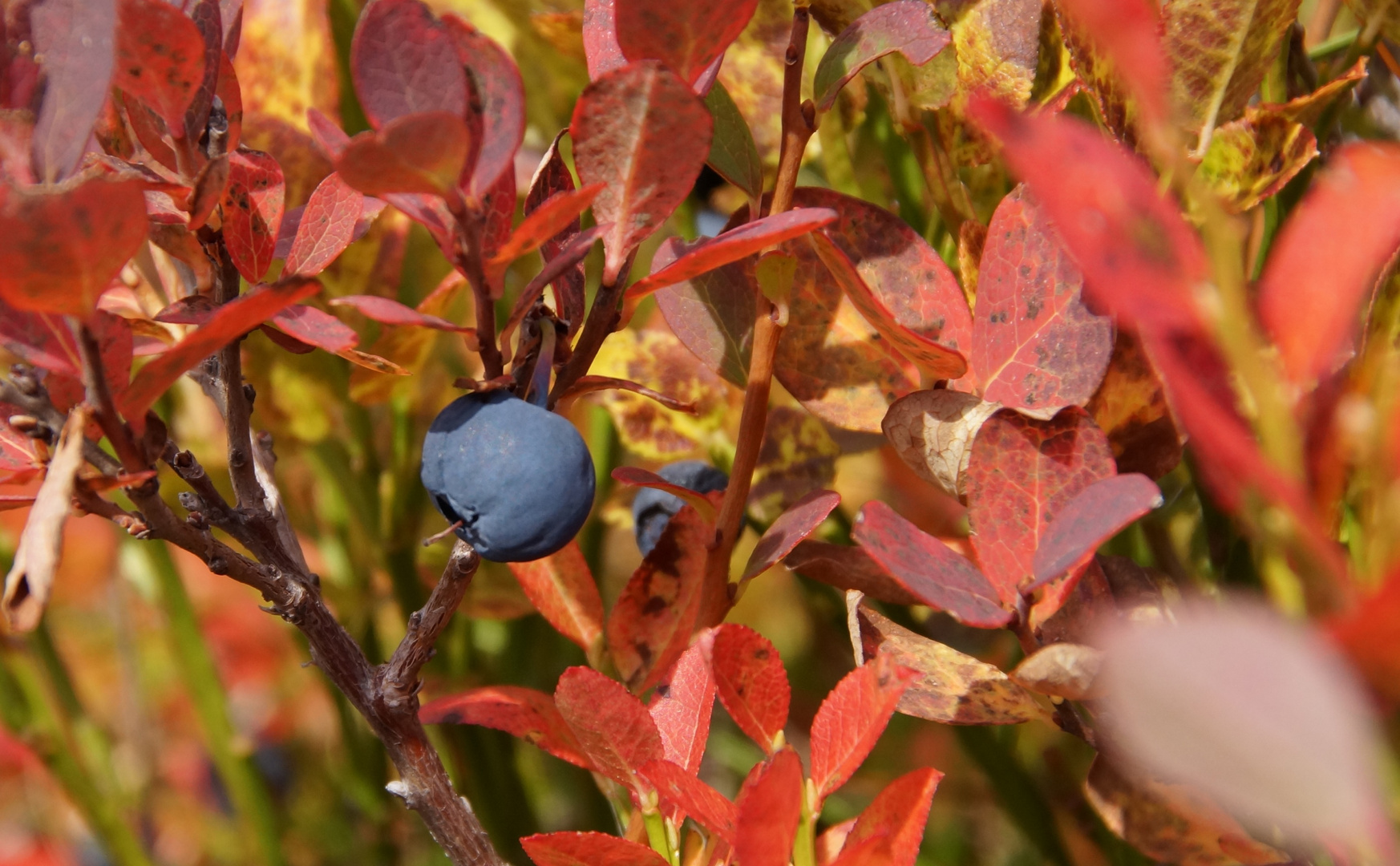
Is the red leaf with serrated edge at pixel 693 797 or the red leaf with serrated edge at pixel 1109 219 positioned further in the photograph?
the red leaf with serrated edge at pixel 693 797

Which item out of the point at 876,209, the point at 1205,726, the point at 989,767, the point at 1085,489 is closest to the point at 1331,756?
the point at 1205,726

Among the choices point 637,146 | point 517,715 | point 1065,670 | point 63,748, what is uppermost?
point 637,146

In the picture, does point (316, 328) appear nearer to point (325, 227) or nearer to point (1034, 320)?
point (325, 227)

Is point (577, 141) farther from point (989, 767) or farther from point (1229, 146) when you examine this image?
point (989, 767)

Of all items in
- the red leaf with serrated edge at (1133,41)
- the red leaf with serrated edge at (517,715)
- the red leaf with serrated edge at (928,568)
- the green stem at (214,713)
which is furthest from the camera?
the green stem at (214,713)

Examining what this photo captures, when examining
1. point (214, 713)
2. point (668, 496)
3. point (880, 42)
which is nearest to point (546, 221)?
point (880, 42)

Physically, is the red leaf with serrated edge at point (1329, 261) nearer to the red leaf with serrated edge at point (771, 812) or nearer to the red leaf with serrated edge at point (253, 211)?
the red leaf with serrated edge at point (771, 812)

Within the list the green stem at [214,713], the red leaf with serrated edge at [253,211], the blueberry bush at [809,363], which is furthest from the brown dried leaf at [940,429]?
the green stem at [214,713]
